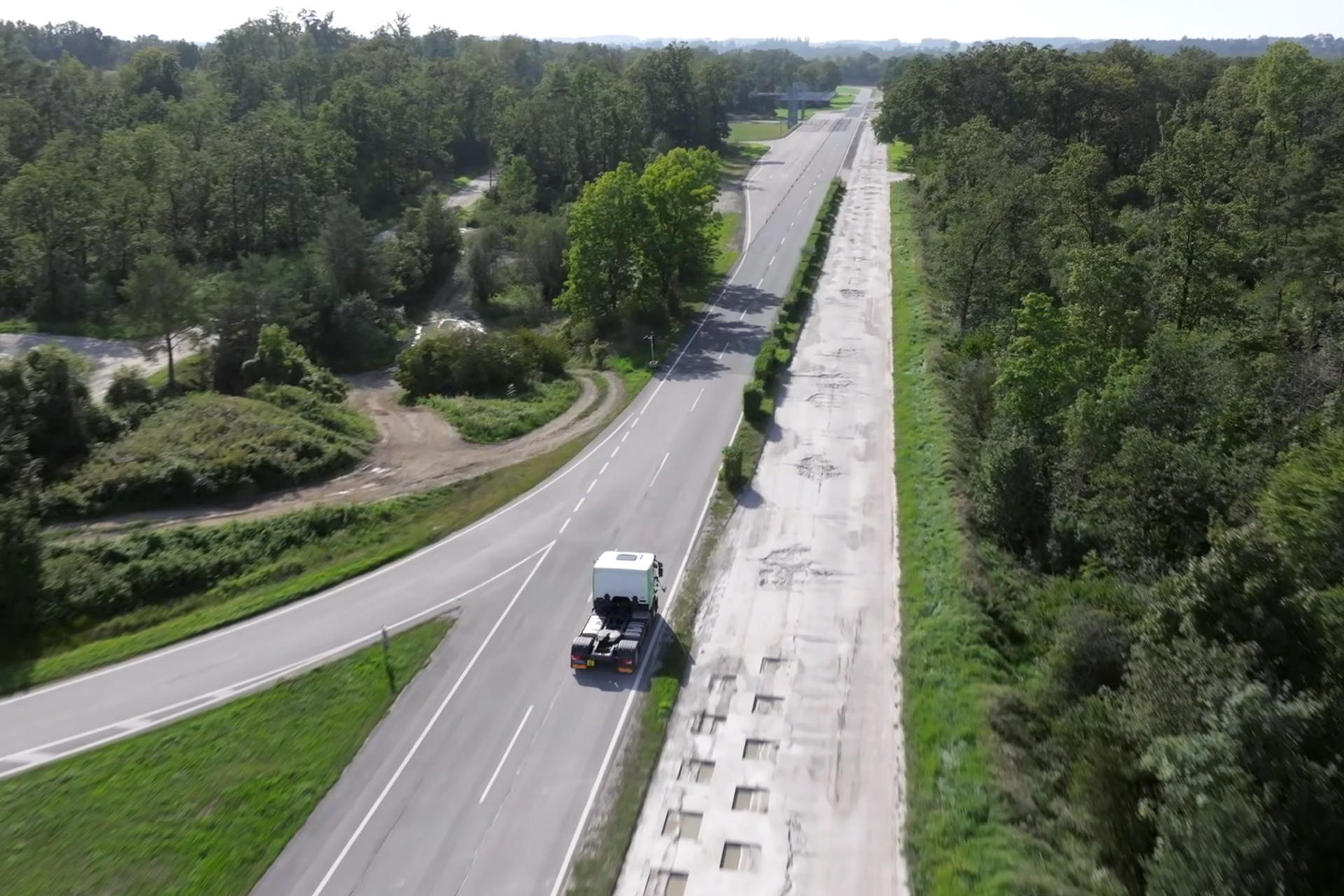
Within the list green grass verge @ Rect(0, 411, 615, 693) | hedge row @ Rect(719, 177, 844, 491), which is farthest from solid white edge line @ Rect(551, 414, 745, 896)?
A: green grass verge @ Rect(0, 411, 615, 693)

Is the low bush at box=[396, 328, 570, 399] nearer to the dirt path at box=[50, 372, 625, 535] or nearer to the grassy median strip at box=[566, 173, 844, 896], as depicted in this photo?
the dirt path at box=[50, 372, 625, 535]

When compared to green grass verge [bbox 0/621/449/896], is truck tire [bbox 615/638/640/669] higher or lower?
higher

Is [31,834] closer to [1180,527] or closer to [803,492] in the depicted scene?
[803,492]

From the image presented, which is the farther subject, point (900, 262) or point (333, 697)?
point (900, 262)

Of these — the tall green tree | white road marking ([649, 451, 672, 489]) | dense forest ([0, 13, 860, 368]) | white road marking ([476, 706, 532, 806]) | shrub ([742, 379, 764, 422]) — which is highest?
dense forest ([0, 13, 860, 368])

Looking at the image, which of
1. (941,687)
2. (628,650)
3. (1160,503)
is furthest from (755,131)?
(941,687)

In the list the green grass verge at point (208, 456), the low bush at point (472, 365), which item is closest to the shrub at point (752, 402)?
the low bush at point (472, 365)

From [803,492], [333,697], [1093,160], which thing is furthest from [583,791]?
[1093,160]

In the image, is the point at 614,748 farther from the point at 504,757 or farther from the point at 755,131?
the point at 755,131
